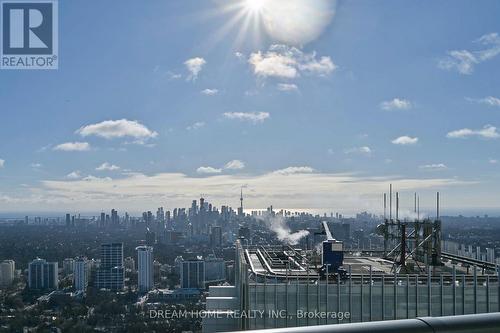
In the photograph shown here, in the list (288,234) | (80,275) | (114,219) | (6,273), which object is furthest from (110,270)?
(114,219)

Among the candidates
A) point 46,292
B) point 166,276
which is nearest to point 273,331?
point 46,292

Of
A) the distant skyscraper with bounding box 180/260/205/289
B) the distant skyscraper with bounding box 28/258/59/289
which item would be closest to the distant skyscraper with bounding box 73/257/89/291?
the distant skyscraper with bounding box 28/258/59/289

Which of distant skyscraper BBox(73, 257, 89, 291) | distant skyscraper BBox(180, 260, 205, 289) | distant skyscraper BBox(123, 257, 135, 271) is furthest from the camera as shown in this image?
distant skyscraper BBox(123, 257, 135, 271)

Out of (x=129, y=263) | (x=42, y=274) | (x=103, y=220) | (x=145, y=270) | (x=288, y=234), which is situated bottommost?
(x=129, y=263)

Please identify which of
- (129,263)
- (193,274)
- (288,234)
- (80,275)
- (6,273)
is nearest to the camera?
(288,234)

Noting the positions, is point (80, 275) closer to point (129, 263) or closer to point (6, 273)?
point (6, 273)

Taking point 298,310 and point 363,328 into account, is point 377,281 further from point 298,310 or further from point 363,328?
point 363,328

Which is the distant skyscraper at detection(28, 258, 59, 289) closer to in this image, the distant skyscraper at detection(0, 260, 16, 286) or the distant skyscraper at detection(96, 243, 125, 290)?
the distant skyscraper at detection(0, 260, 16, 286)
